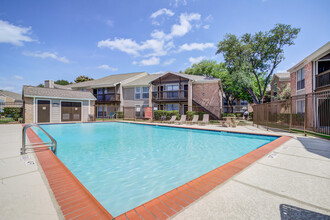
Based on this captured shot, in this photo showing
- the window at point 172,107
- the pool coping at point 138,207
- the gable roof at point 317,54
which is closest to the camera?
the pool coping at point 138,207

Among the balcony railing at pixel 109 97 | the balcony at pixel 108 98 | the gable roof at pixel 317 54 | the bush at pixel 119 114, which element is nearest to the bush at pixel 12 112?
the balcony at pixel 108 98

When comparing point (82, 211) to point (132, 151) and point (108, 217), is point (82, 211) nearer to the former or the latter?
point (108, 217)

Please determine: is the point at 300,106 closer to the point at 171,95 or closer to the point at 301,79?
the point at 301,79

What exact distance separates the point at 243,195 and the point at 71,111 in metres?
21.4

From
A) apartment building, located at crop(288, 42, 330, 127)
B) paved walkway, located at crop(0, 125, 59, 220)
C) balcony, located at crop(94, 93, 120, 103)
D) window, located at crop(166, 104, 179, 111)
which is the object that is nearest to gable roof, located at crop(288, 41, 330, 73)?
apartment building, located at crop(288, 42, 330, 127)

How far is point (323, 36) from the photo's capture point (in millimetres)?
14531

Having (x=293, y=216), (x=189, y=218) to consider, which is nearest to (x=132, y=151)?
(x=189, y=218)

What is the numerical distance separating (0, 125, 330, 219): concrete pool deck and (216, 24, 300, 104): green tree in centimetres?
A: 1889

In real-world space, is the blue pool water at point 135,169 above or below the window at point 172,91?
below

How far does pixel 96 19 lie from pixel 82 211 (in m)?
20.1

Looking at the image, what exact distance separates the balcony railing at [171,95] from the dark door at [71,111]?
10.2 m

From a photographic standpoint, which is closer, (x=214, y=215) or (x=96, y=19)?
(x=214, y=215)

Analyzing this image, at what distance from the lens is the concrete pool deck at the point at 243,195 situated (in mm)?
1837

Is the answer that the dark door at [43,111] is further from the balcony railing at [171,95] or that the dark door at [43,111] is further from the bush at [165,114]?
the balcony railing at [171,95]
